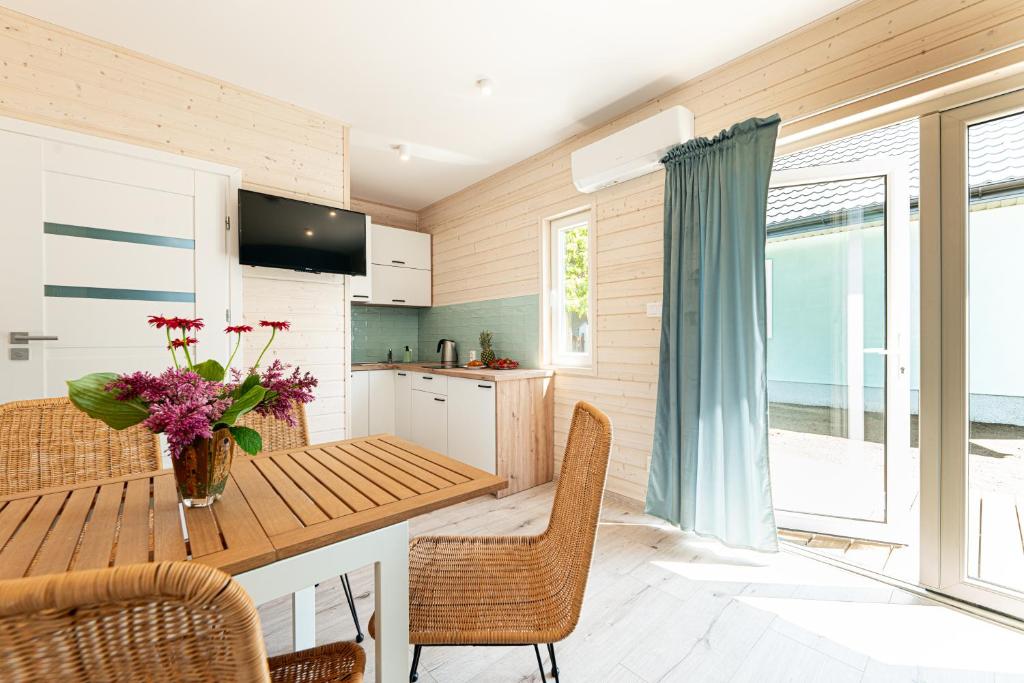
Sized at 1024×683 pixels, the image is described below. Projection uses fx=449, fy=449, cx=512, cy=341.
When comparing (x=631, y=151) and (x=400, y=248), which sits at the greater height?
(x=631, y=151)

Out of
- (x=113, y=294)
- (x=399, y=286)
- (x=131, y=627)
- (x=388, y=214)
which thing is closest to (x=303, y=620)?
(x=131, y=627)

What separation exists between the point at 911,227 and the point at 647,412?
169cm

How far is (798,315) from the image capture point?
256 cm

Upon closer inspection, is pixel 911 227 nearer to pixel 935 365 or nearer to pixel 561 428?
pixel 935 365

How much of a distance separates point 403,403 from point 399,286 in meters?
1.23

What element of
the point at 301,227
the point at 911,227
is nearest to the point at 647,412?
the point at 911,227

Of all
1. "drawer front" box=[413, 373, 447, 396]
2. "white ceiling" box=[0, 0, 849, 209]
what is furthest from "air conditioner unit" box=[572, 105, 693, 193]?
"drawer front" box=[413, 373, 447, 396]

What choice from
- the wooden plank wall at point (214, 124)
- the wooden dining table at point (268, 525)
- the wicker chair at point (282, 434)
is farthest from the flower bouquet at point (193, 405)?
the wooden plank wall at point (214, 124)

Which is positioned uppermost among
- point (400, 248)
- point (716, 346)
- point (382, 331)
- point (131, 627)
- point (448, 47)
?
point (448, 47)

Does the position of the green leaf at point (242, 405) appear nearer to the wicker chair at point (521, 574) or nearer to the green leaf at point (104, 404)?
the green leaf at point (104, 404)

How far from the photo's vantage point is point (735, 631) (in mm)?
1798

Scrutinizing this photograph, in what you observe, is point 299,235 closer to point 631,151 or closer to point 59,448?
point 59,448

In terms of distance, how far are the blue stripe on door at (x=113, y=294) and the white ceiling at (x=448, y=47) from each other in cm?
131

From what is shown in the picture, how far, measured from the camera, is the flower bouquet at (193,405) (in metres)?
0.94
